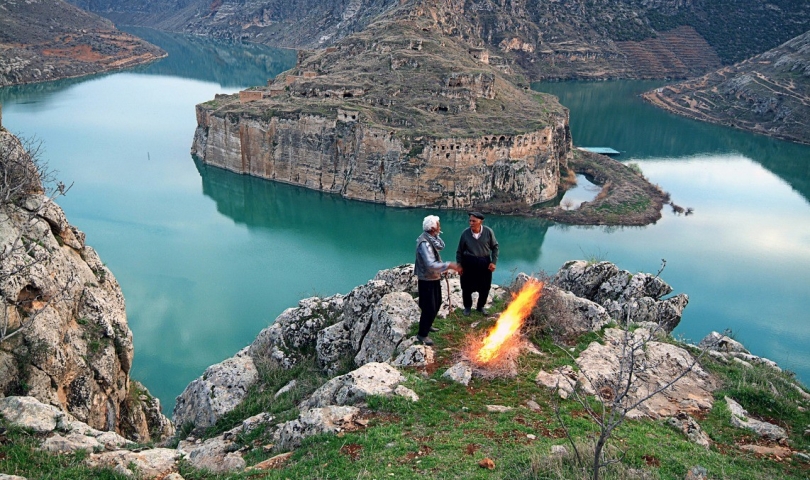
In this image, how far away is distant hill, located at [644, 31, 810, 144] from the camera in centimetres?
6069

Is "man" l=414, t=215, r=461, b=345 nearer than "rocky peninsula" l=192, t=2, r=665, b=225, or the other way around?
"man" l=414, t=215, r=461, b=345

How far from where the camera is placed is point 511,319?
321 inches

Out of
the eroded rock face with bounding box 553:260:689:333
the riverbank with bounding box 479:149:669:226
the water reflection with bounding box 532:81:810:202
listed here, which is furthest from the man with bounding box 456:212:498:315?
the water reflection with bounding box 532:81:810:202

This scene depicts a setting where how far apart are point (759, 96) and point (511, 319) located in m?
71.8

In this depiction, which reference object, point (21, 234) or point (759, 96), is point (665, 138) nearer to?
Answer: point (759, 96)

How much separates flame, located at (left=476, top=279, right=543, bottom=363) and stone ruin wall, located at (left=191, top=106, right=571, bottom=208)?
24.6 meters

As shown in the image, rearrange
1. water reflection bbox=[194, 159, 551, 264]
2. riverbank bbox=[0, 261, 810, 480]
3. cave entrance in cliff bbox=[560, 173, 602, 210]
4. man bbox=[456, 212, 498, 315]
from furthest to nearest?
cave entrance in cliff bbox=[560, 173, 602, 210]
water reflection bbox=[194, 159, 551, 264]
man bbox=[456, 212, 498, 315]
riverbank bbox=[0, 261, 810, 480]

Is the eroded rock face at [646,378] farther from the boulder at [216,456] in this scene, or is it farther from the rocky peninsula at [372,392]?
the boulder at [216,456]

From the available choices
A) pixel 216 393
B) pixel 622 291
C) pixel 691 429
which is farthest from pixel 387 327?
pixel 622 291

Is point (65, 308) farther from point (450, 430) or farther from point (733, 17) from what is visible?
point (733, 17)

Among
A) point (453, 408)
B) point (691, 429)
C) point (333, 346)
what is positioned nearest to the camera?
point (691, 429)

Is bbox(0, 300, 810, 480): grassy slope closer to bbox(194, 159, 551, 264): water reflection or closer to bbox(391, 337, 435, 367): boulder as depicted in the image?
bbox(391, 337, 435, 367): boulder

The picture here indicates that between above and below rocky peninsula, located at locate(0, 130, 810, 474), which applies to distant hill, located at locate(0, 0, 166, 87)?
above

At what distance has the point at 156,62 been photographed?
9788 centimetres
